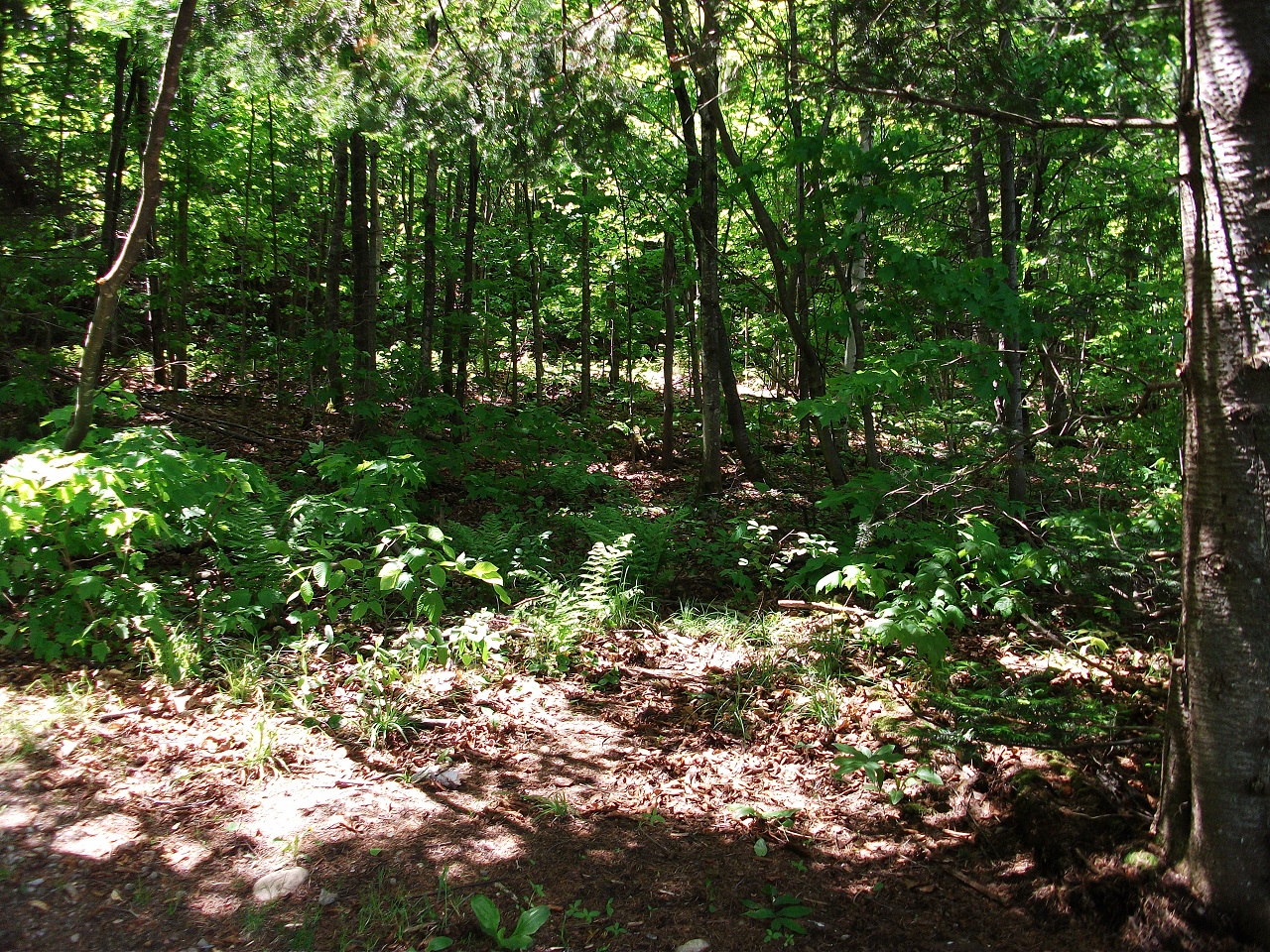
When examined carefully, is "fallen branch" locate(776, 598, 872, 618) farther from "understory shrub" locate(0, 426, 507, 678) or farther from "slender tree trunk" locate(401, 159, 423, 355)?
"slender tree trunk" locate(401, 159, 423, 355)

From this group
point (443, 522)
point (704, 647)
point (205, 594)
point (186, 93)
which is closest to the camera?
point (205, 594)

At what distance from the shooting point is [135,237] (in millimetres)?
4324

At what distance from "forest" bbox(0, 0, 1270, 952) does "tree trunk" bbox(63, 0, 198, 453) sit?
→ 3 cm

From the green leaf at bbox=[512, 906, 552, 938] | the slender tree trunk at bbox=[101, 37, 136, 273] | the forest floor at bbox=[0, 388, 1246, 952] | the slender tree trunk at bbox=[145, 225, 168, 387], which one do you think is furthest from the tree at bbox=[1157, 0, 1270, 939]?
the slender tree trunk at bbox=[145, 225, 168, 387]

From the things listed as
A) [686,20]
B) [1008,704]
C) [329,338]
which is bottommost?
[1008,704]

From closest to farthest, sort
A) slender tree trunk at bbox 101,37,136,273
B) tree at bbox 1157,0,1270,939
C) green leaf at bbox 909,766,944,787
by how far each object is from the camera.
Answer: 1. tree at bbox 1157,0,1270,939
2. green leaf at bbox 909,766,944,787
3. slender tree trunk at bbox 101,37,136,273

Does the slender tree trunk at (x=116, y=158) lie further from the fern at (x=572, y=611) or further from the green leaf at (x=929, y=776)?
the green leaf at (x=929, y=776)

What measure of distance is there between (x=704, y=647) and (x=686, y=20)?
477 centimetres

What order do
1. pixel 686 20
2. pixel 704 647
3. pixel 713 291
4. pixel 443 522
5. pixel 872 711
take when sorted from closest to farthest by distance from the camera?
1. pixel 872 711
2. pixel 704 647
3. pixel 686 20
4. pixel 443 522
5. pixel 713 291

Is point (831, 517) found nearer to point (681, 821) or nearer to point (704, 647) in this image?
point (704, 647)

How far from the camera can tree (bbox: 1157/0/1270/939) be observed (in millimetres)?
2305

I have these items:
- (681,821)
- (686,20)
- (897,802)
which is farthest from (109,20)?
(897,802)

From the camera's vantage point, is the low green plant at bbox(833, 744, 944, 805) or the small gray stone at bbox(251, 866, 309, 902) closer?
the small gray stone at bbox(251, 866, 309, 902)

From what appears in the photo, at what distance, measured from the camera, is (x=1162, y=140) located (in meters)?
3.37
